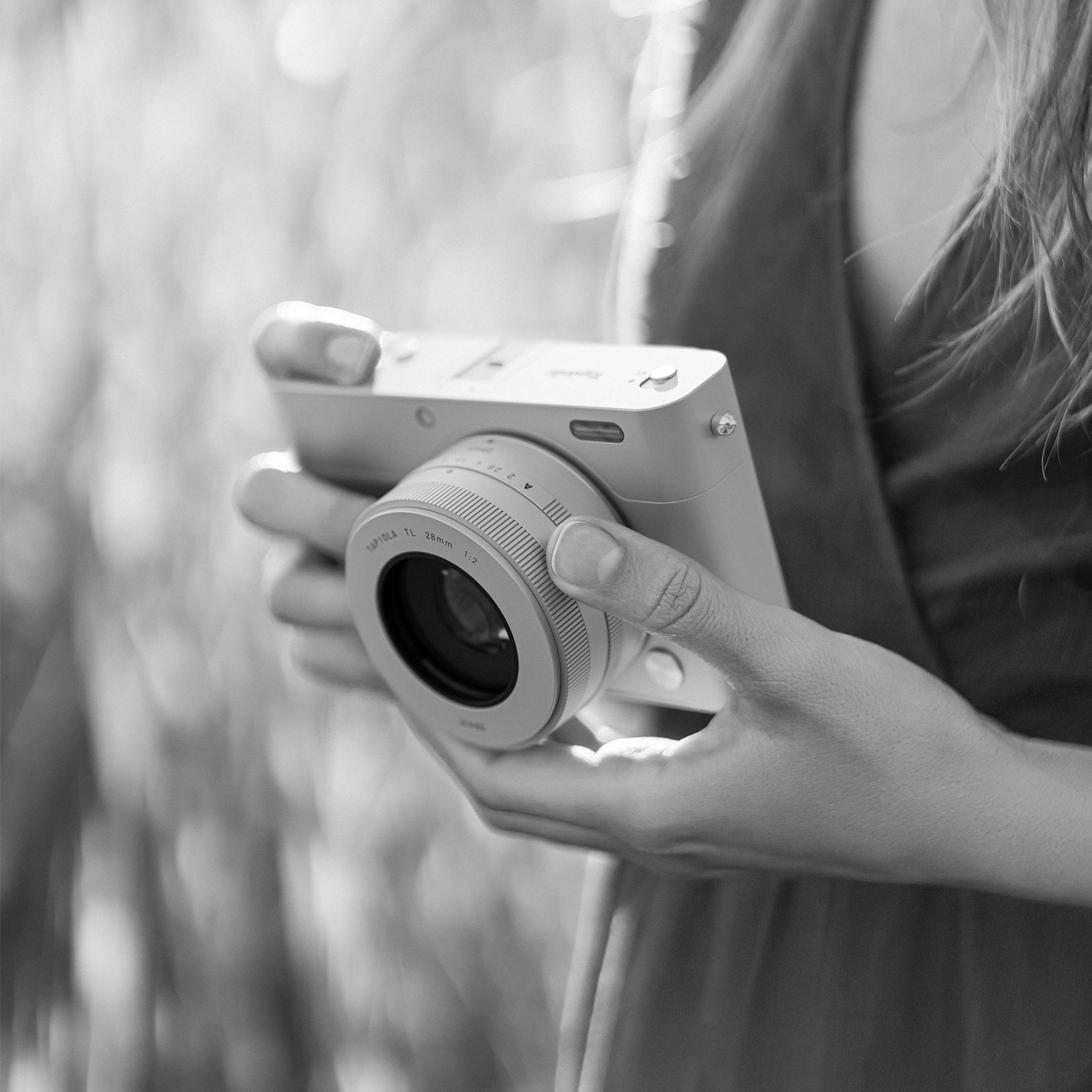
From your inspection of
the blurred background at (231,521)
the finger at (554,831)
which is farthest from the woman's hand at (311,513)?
the blurred background at (231,521)

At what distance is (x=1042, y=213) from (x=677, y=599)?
22cm

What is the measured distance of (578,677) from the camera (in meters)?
0.42

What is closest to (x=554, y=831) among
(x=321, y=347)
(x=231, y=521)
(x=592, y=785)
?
(x=592, y=785)

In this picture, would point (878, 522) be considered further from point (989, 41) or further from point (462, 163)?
point (462, 163)

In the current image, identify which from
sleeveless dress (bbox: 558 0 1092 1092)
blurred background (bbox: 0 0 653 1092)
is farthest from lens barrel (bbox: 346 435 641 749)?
blurred background (bbox: 0 0 653 1092)

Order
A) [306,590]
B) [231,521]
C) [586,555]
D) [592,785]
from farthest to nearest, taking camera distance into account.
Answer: [231,521] → [306,590] → [592,785] → [586,555]

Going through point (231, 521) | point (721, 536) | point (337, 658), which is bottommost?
point (231, 521)

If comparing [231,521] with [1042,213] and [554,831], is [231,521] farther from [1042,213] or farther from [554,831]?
[1042,213]

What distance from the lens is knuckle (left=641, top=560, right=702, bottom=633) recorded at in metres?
0.36

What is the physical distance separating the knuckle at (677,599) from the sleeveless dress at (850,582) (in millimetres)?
143

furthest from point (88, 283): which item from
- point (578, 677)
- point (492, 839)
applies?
point (578, 677)

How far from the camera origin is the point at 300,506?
543mm

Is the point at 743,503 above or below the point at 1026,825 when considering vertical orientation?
above

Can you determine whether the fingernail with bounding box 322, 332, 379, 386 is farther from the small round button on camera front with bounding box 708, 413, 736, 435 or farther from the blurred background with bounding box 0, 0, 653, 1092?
the blurred background with bounding box 0, 0, 653, 1092
